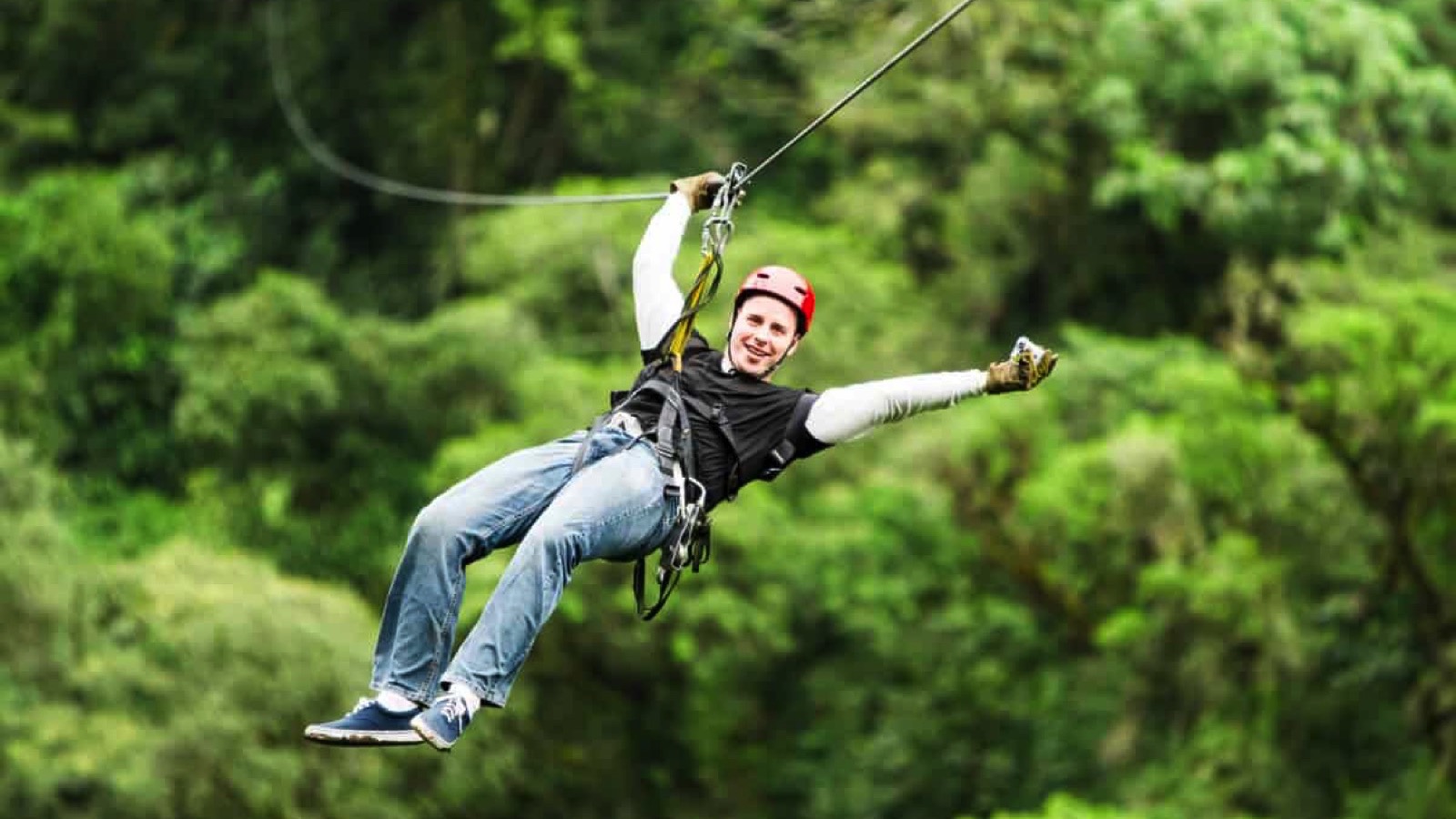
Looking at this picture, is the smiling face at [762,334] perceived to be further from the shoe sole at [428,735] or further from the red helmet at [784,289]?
the shoe sole at [428,735]

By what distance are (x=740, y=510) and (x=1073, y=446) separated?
2.72 meters

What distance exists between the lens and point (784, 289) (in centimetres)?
596

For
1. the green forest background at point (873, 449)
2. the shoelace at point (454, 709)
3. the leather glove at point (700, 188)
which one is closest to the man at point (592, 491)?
the shoelace at point (454, 709)

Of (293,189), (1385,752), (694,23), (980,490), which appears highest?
(694,23)

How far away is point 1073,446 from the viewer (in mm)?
18359

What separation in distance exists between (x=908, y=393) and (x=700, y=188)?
105cm

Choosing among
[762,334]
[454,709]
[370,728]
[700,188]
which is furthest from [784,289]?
[370,728]

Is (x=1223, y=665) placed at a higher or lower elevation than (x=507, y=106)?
lower

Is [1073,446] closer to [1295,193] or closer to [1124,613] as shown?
[1124,613]

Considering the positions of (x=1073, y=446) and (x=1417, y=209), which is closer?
Result: (x=1073, y=446)

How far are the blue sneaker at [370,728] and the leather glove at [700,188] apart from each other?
5.38 ft

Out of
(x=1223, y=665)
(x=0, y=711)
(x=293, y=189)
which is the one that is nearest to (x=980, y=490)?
(x=1223, y=665)

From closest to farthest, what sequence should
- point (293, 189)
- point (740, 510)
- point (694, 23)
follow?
point (740, 510) → point (694, 23) → point (293, 189)

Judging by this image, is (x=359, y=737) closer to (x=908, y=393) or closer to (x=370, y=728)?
(x=370, y=728)
